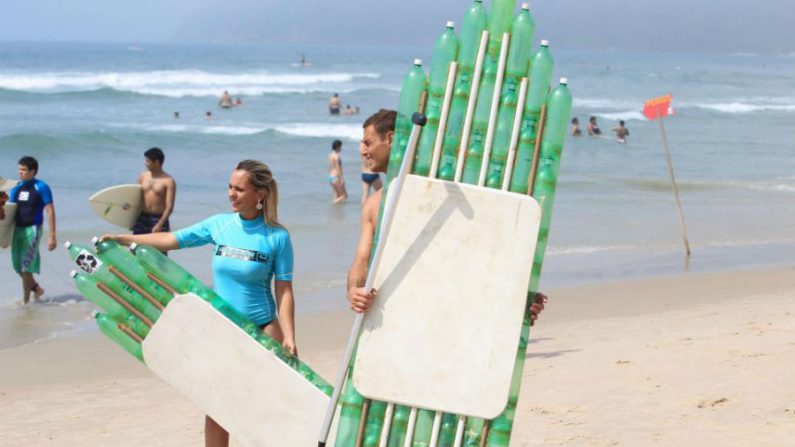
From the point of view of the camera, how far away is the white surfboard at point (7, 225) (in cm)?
1013

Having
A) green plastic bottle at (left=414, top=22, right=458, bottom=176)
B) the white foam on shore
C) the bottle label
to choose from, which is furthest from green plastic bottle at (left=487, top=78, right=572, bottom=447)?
the white foam on shore

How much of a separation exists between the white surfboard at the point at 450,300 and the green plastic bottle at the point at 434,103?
0.07 m

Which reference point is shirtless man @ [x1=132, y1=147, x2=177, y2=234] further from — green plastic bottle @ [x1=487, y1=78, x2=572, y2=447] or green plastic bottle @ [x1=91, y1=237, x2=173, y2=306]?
green plastic bottle @ [x1=487, y1=78, x2=572, y2=447]

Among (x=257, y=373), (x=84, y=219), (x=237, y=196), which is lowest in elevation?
(x=84, y=219)

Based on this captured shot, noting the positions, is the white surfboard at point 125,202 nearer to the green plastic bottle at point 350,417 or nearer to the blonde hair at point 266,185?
the blonde hair at point 266,185

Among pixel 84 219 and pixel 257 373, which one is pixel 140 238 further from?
pixel 84 219

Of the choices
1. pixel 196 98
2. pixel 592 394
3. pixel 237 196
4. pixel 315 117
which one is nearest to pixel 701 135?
pixel 315 117

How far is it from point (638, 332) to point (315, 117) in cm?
2943

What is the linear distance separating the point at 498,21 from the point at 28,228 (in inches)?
294

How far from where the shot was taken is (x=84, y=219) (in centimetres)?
1519

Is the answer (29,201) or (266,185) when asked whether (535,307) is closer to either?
(266,185)

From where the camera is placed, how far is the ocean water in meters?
12.3

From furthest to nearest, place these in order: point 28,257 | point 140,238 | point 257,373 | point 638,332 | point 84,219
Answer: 1. point 84,219
2. point 28,257
3. point 638,332
4. point 140,238
5. point 257,373

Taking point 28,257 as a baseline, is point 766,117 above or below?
above
